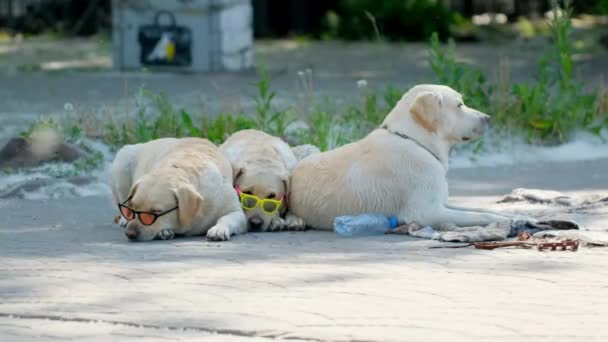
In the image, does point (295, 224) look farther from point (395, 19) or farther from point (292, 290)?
point (395, 19)

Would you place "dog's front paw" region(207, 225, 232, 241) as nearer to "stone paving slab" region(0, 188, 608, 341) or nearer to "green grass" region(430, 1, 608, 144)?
"stone paving slab" region(0, 188, 608, 341)

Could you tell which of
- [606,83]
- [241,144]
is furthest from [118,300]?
[606,83]

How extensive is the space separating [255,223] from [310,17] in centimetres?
1414

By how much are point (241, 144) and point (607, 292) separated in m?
3.04

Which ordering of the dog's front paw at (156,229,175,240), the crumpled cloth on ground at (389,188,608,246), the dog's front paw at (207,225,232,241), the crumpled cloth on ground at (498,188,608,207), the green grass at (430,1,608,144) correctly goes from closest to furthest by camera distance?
the crumpled cloth on ground at (389,188,608,246) → the dog's front paw at (207,225,232,241) → the dog's front paw at (156,229,175,240) → the crumpled cloth on ground at (498,188,608,207) → the green grass at (430,1,608,144)

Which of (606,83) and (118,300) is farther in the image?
(606,83)

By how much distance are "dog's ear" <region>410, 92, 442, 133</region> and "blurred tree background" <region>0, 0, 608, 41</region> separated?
12202 millimetres

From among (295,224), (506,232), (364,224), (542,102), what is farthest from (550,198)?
(542,102)

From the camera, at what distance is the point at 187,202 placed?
7156 millimetres

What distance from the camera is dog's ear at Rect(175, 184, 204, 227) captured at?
7148 mm

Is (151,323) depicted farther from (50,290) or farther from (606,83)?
(606,83)

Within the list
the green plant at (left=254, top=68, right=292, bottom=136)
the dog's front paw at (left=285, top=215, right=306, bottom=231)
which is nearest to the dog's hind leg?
the dog's front paw at (left=285, top=215, right=306, bottom=231)

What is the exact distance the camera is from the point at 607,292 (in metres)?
5.73

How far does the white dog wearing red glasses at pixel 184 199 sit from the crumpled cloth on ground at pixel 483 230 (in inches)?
40.7
